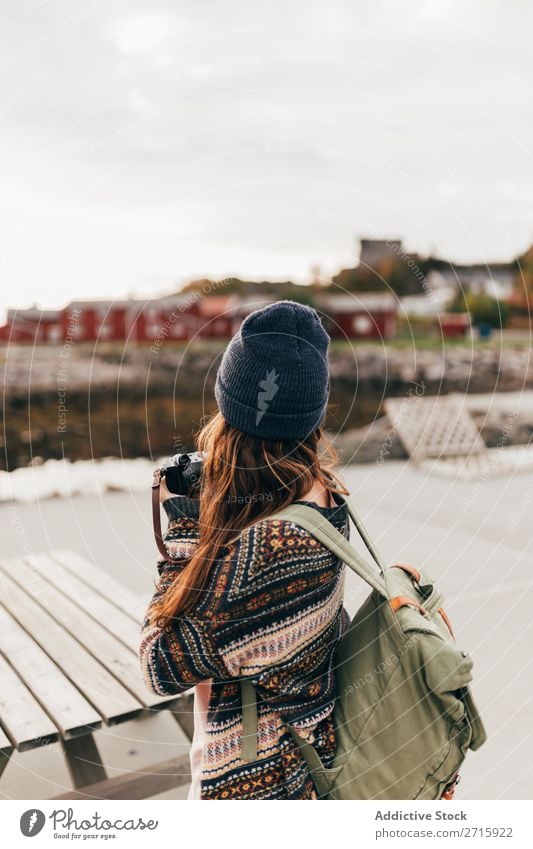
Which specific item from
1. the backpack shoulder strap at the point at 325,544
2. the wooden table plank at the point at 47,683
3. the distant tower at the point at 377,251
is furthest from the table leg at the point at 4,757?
the distant tower at the point at 377,251

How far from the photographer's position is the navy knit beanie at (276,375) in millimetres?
931

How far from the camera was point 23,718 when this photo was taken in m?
1.46

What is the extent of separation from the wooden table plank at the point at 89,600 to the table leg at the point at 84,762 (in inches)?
9.3

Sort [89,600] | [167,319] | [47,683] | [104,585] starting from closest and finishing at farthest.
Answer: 1. [47,683]
2. [89,600]
3. [104,585]
4. [167,319]

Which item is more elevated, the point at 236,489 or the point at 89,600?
the point at 236,489

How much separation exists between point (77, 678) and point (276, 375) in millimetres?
1029

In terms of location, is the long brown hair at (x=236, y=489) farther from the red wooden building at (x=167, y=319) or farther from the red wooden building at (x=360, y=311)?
the red wooden building at (x=360, y=311)

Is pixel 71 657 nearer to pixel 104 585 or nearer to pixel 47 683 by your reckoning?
pixel 47 683

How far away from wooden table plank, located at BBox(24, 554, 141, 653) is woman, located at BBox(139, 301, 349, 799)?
2.71 ft

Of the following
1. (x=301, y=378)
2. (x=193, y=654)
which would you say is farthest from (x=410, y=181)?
(x=193, y=654)

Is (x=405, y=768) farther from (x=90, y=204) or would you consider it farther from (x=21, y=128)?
(x=21, y=128)

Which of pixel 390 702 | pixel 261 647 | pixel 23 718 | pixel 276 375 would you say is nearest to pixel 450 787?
pixel 390 702

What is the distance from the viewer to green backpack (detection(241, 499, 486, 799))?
2.99 ft

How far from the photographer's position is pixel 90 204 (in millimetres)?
1655
